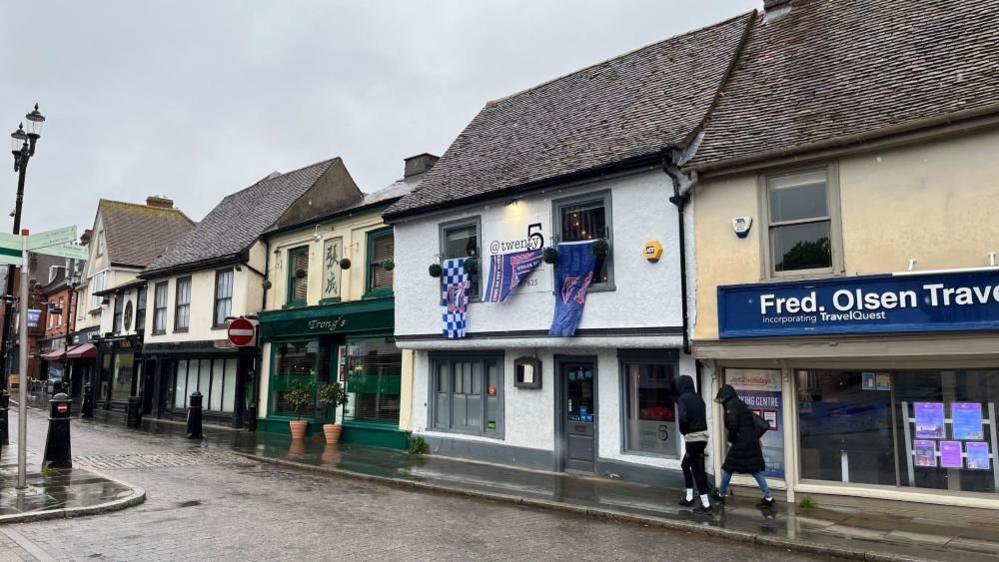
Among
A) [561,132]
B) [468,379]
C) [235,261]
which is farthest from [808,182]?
[235,261]

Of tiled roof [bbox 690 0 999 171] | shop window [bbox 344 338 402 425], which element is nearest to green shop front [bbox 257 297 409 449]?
shop window [bbox 344 338 402 425]

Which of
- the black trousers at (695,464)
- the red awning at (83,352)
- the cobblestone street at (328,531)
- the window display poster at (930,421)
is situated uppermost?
the red awning at (83,352)

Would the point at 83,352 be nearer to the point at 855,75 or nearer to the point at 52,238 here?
the point at 52,238

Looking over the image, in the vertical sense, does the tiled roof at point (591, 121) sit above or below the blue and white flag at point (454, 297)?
above

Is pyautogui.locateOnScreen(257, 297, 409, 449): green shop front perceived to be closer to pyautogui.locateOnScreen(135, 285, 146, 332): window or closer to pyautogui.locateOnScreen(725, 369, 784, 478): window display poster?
pyautogui.locateOnScreen(725, 369, 784, 478): window display poster

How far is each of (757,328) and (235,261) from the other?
17.1 metres

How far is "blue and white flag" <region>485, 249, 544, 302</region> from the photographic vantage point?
13.5 m

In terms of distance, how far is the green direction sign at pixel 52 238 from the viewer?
10312 millimetres

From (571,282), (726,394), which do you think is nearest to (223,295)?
(571,282)

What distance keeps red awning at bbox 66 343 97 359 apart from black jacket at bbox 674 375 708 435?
A: 3237 centimetres

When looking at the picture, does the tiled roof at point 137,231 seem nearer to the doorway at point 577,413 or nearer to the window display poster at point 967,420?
the doorway at point 577,413

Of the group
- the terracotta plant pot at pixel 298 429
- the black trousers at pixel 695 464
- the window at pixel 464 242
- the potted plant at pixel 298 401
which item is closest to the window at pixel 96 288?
the potted plant at pixel 298 401

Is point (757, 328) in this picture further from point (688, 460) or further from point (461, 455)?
point (461, 455)

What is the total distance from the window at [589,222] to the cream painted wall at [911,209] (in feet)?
7.66
